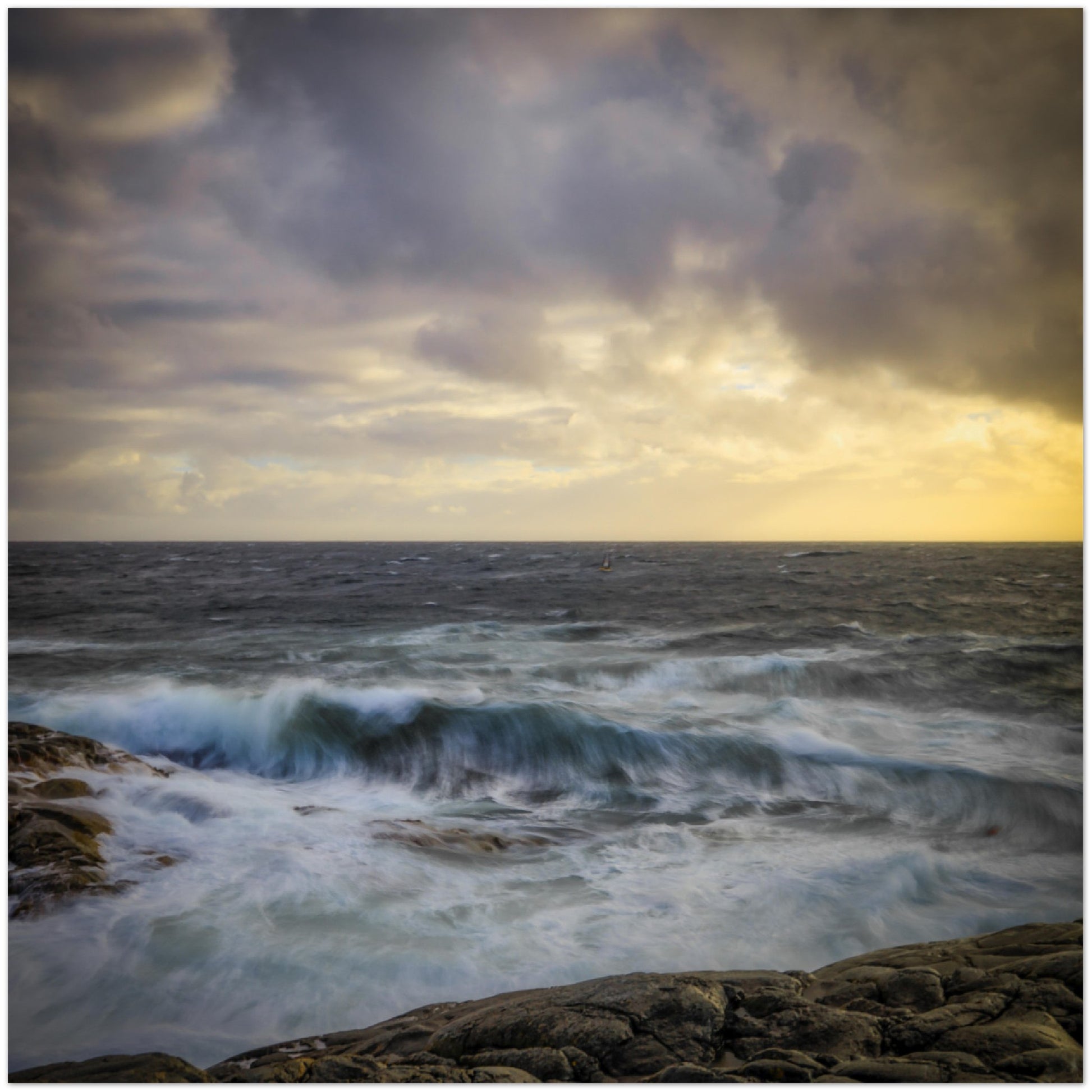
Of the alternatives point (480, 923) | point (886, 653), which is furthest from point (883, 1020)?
point (886, 653)

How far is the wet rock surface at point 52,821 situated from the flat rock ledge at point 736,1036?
80 centimetres

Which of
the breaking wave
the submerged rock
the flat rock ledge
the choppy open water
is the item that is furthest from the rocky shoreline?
the breaking wave

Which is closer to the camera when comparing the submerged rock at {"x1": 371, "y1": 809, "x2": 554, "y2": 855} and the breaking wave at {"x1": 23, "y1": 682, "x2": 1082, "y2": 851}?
the submerged rock at {"x1": 371, "y1": 809, "x2": 554, "y2": 855}

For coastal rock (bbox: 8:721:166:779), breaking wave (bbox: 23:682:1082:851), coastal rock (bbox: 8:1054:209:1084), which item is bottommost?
coastal rock (bbox: 8:1054:209:1084)

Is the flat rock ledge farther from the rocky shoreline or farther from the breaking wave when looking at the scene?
the breaking wave

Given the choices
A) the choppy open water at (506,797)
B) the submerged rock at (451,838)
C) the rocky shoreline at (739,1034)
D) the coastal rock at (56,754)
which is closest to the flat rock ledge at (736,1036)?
the rocky shoreline at (739,1034)

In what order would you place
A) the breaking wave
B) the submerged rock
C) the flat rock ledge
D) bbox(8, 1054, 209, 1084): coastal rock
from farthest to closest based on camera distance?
the breaking wave → the submerged rock → bbox(8, 1054, 209, 1084): coastal rock → the flat rock ledge

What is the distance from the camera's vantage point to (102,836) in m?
3.24

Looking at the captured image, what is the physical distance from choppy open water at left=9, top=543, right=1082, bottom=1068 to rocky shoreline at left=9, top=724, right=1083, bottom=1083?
0.32 meters

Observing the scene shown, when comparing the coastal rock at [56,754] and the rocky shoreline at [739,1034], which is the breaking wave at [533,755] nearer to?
the coastal rock at [56,754]

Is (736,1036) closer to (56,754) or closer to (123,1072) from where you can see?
(123,1072)

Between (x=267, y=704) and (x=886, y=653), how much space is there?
6.17 meters

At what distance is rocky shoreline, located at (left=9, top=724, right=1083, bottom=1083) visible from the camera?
5.84 ft

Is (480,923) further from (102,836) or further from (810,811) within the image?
(810,811)
